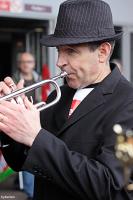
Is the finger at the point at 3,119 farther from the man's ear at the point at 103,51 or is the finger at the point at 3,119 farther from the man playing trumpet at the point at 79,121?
the man's ear at the point at 103,51

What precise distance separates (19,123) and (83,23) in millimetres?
543

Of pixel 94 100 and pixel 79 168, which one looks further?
pixel 94 100

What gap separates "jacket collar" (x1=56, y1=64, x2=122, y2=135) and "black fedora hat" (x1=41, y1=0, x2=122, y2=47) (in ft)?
0.65

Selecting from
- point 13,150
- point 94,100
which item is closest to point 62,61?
point 94,100

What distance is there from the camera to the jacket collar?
2.06 metres

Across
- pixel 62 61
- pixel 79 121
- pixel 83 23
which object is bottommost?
pixel 79 121

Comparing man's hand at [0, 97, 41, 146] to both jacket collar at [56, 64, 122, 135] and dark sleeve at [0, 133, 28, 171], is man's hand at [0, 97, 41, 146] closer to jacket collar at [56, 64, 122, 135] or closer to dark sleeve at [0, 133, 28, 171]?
jacket collar at [56, 64, 122, 135]

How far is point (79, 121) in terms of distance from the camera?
205 centimetres

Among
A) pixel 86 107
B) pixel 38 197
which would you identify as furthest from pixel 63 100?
pixel 38 197

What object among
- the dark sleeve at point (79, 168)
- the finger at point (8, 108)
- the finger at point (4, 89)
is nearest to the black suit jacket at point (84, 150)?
the dark sleeve at point (79, 168)

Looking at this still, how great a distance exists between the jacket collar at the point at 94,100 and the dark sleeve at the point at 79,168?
0.19 meters

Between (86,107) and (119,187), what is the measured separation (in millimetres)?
419

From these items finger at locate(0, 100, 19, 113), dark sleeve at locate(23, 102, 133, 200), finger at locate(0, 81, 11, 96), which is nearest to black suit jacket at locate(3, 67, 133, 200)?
dark sleeve at locate(23, 102, 133, 200)

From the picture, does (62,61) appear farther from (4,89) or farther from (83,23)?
(4,89)
